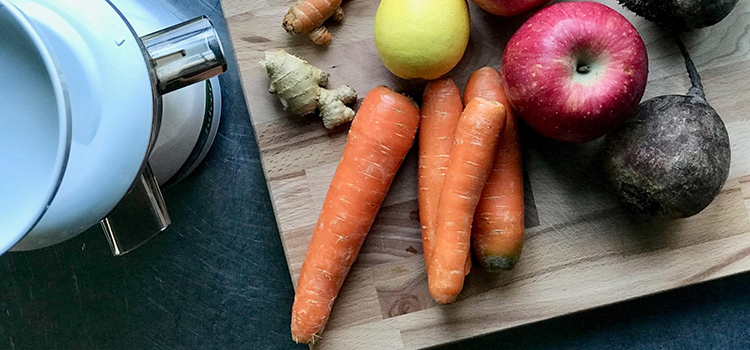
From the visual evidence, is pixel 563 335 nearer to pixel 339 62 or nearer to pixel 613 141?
pixel 613 141

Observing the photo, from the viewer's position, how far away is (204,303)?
1.06 meters

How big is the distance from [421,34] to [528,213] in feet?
1.07

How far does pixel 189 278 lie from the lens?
1055 millimetres

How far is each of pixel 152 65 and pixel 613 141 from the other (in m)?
0.61

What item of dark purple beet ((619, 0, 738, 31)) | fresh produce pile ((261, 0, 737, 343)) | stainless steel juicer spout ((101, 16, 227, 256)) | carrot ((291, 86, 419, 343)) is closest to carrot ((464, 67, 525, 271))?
fresh produce pile ((261, 0, 737, 343))

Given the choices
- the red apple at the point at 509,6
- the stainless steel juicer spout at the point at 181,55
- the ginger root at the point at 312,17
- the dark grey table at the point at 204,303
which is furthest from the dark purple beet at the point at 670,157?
the stainless steel juicer spout at the point at 181,55

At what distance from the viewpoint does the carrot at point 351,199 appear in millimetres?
866

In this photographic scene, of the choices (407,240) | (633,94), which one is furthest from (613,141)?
(407,240)

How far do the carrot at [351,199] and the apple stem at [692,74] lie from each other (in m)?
0.40

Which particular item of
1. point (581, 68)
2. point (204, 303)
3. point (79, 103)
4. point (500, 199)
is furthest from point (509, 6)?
point (204, 303)

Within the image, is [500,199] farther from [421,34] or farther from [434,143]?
[421,34]

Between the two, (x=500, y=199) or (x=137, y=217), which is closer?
(x=137, y=217)

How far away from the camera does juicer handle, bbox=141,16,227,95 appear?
2.06ft

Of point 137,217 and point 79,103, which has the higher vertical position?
point 79,103
